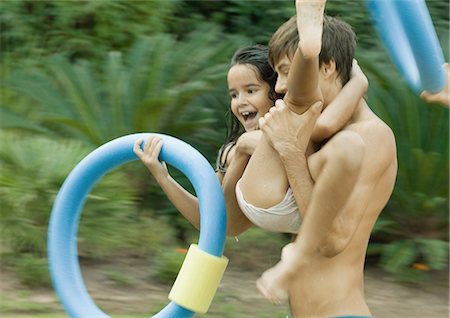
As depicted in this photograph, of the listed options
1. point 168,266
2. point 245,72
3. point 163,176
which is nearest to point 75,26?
point 168,266

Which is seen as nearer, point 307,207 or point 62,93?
point 307,207

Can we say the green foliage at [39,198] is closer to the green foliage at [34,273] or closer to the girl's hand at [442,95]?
the green foliage at [34,273]

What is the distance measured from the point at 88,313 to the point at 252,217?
2.94 ft

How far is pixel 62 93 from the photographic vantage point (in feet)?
20.9

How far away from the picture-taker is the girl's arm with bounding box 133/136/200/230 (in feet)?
11.8

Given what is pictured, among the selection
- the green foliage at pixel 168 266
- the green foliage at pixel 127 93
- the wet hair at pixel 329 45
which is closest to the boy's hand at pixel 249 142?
the wet hair at pixel 329 45

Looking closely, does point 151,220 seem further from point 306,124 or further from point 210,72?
point 306,124

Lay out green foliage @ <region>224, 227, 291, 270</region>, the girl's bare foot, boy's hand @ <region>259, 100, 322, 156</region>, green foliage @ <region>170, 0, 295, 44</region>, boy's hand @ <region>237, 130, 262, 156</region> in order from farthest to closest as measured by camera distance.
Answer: green foliage @ <region>170, 0, 295, 44</region> → green foliage @ <region>224, 227, 291, 270</region> → boy's hand @ <region>237, 130, 262, 156</region> → boy's hand @ <region>259, 100, 322, 156</region> → the girl's bare foot

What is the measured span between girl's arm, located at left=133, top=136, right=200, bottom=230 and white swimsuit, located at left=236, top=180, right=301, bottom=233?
58 cm

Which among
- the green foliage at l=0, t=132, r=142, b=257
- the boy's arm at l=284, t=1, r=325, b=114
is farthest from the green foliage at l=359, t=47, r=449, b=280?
the boy's arm at l=284, t=1, r=325, b=114

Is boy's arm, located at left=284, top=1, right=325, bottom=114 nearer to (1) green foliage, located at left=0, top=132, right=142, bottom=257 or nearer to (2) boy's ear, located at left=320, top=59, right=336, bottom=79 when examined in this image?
(2) boy's ear, located at left=320, top=59, right=336, bottom=79

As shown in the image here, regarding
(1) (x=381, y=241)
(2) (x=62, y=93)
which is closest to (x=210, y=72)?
(2) (x=62, y=93)

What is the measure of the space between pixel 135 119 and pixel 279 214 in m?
3.24

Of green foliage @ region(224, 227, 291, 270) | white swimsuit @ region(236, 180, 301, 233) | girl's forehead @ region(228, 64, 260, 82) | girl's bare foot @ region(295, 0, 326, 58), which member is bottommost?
green foliage @ region(224, 227, 291, 270)
